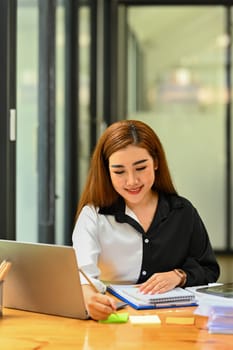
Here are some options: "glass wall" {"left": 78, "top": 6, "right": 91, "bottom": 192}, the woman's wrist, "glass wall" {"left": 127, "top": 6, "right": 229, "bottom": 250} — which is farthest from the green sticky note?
"glass wall" {"left": 127, "top": 6, "right": 229, "bottom": 250}

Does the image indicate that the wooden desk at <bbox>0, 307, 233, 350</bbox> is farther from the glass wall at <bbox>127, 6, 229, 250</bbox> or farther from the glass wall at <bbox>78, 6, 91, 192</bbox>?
the glass wall at <bbox>127, 6, 229, 250</bbox>

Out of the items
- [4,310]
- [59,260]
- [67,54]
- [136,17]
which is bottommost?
[4,310]

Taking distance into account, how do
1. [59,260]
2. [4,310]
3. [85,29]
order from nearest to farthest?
1. [59,260]
2. [4,310]
3. [85,29]

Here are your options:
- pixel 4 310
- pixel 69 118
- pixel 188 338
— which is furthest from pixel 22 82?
pixel 188 338

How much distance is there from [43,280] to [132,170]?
Result: 1.73ft

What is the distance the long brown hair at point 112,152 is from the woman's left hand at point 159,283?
13.8 inches

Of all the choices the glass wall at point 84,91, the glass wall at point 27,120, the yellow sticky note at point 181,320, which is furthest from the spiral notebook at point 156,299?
the glass wall at point 84,91

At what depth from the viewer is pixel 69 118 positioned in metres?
4.63

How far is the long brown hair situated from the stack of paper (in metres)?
0.69

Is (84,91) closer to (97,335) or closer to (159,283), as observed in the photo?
(159,283)

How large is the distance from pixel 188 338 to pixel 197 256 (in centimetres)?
73

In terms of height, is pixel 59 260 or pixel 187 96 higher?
pixel 187 96

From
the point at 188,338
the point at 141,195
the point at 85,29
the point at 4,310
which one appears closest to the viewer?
the point at 188,338

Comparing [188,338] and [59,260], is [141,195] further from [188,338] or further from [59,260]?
[188,338]
